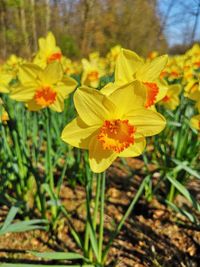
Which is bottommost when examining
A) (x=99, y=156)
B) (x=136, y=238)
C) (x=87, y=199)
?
(x=136, y=238)

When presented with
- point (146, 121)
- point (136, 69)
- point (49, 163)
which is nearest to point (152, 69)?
point (136, 69)

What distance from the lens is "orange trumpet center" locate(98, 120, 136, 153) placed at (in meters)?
1.27

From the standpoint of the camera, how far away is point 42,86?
1880 mm

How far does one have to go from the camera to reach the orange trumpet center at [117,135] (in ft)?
4.17

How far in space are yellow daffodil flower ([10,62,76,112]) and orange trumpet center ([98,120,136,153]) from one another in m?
0.62

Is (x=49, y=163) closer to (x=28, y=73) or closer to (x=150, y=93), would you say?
(x=28, y=73)

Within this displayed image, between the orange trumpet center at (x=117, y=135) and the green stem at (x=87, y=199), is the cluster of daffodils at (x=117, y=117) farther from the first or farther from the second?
the green stem at (x=87, y=199)

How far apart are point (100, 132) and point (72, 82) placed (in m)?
0.67

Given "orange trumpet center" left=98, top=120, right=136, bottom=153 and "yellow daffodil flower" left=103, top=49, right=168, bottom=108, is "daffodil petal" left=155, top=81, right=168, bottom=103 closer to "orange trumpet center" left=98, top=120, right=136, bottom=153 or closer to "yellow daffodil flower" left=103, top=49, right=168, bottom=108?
"yellow daffodil flower" left=103, top=49, right=168, bottom=108

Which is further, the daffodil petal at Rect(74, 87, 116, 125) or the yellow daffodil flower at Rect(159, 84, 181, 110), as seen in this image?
the yellow daffodil flower at Rect(159, 84, 181, 110)

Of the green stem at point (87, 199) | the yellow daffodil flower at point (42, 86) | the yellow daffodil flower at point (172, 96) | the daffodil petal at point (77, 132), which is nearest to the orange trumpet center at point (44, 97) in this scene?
the yellow daffodil flower at point (42, 86)

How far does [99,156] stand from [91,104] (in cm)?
23

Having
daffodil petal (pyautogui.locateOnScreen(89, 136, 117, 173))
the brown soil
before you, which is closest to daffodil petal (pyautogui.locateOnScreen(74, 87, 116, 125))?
daffodil petal (pyautogui.locateOnScreen(89, 136, 117, 173))

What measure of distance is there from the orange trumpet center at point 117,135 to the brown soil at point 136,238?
2.48 feet
